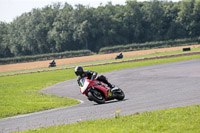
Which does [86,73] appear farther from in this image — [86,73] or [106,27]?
[106,27]

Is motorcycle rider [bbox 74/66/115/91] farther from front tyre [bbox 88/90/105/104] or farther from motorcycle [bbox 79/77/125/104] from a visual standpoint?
front tyre [bbox 88/90/105/104]

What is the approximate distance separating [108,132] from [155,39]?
371 ft

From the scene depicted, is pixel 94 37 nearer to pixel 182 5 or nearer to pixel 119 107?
pixel 182 5

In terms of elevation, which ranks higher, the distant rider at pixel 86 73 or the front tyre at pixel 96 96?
the distant rider at pixel 86 73

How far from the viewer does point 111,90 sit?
15.1 meters

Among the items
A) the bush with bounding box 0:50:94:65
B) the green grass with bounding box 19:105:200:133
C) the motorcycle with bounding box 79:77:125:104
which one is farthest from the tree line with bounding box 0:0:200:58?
the green grass with bounding box 19:105:200:133

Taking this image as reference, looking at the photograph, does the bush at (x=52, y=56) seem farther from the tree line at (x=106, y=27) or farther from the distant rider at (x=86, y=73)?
the distant rider at (x=86, y=73)

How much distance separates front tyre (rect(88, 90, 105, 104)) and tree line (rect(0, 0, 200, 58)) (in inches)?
3971

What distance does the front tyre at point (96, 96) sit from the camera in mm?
14562

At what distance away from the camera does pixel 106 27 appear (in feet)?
406

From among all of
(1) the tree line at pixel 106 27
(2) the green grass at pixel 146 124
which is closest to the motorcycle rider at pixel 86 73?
(2) the green grass at pixel 146 124

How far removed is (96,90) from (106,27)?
110 metres

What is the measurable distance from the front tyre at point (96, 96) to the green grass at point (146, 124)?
4368 millimetres

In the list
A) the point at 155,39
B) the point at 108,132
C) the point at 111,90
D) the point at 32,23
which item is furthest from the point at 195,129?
the point at 32,23
